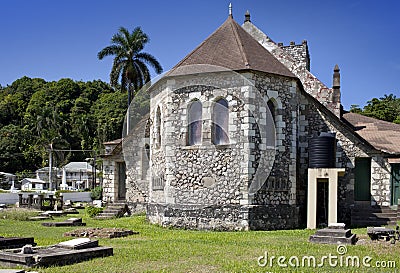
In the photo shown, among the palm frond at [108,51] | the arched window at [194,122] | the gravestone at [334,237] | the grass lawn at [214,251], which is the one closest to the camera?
the grass lawn at [214,251]

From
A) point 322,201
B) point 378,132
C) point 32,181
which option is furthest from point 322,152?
point 32,181

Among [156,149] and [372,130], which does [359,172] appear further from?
[156,149]

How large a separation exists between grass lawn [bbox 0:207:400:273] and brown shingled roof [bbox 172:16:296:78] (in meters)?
6.31

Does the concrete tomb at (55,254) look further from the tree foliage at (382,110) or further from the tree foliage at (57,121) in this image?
the tree foliage at (57,121)

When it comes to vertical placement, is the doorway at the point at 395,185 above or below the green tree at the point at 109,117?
below

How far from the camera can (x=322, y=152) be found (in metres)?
18.8

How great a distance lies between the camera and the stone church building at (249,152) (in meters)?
17.9

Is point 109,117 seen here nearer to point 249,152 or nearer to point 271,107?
point 271,107

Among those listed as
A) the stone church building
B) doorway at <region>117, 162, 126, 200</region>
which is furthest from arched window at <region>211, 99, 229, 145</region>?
doorway at <region>117, 162, 126, 200</region>

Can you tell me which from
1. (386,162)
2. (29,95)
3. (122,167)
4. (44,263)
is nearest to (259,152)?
(386,162)

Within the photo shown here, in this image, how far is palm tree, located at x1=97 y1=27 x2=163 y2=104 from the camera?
1485 inches

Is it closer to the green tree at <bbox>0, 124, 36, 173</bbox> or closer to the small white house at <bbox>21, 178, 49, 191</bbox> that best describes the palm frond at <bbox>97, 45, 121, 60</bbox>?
the small white house at <bbox>21, 178, 49, 191</bbox>

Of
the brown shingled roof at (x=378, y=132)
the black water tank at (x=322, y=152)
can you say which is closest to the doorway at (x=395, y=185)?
the brown shingled roof at (x=378, y=132)

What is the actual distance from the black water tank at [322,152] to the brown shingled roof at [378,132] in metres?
3.16
